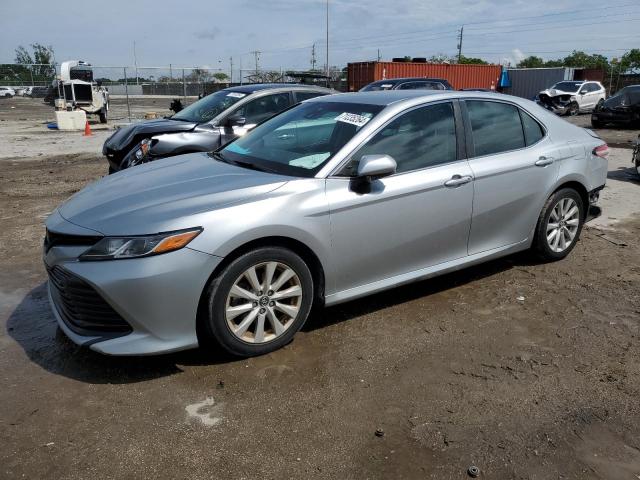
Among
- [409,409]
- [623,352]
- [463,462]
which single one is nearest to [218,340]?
[409,409]

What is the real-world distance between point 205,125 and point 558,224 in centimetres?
499

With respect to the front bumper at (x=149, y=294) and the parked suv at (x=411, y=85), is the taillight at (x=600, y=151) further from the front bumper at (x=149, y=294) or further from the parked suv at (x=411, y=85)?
the parked suv at (x=411, y=85)

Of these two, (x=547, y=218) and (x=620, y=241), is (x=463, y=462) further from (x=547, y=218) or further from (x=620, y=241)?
(x=620, y=241)

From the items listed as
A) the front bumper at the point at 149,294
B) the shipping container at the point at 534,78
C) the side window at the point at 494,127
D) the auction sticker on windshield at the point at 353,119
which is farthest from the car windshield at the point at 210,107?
the shipping container at the point at 534,78

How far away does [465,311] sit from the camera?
425 cm

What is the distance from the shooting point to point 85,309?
316 centimetres

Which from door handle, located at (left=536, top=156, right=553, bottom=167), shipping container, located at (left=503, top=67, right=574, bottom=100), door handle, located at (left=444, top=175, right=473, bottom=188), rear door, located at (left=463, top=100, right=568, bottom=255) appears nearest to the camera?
door handle, located at (left=444, top=175, right=473, bottom=188)

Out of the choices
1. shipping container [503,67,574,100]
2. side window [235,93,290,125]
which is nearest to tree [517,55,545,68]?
shipping container [503,67,574,100]

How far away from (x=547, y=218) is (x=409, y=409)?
2.67 meters

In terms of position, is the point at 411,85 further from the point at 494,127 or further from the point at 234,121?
the point at 494,127

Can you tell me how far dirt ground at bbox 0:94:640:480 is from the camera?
102 inches

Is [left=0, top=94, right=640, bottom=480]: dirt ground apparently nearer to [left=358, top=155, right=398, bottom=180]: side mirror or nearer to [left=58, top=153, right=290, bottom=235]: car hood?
[left=58, top=153, right=290, bottom=235]: car hood

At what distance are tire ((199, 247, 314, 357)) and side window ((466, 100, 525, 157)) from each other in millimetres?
1873

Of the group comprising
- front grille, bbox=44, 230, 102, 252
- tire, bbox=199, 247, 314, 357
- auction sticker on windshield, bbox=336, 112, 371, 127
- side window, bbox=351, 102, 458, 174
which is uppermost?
auction sticker on windshield, bbox=336, 112, 371, 127
